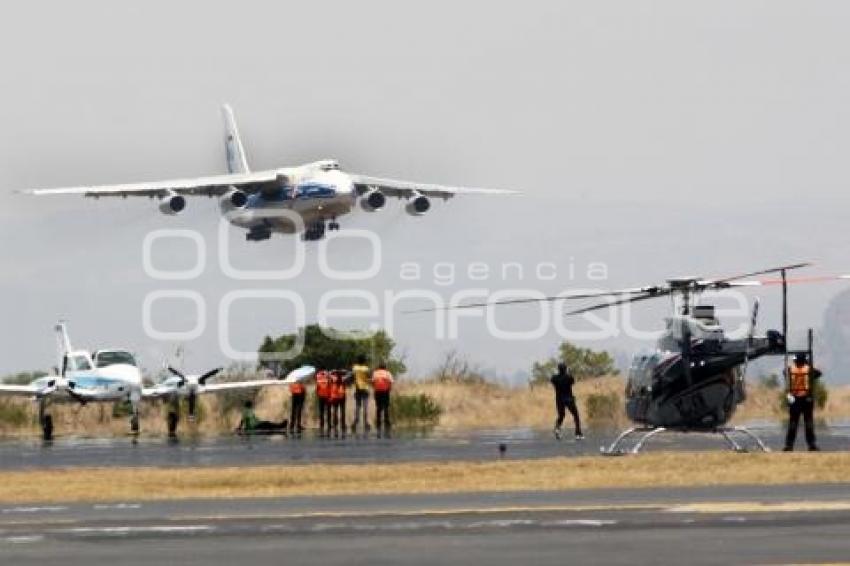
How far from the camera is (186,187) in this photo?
273 feet

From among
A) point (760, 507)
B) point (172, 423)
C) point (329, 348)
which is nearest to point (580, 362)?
point (329, 348)

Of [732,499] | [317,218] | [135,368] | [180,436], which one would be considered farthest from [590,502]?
[317,218]

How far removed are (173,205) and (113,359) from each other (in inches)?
621

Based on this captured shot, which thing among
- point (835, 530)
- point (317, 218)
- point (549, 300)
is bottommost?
point (835, 530)

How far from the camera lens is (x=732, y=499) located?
23875 millimetres

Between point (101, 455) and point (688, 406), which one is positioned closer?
point (688, 406)

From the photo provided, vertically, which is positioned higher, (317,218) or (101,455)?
(317,218)

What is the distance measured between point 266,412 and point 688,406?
3120 centimetres

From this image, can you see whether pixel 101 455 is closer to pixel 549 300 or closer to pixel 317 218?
pixel 549 300

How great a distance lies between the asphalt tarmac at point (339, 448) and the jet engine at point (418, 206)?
29113 mm

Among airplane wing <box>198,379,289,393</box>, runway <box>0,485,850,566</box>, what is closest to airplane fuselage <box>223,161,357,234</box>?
airplane wing <box>198,379,289,393</box>

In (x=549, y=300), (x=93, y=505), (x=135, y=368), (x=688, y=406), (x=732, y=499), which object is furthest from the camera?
→ (x=135, y=368)

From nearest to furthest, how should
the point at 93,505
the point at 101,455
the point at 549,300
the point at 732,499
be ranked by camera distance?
the point at 732,499 < the point at 93,505 < the point at 549,300 < the point at 101,455

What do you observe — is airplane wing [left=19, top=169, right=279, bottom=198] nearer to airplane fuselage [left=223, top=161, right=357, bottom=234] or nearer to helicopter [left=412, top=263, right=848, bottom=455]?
airplane fuselage [left=223, top=161, right=357, bottom=234]
